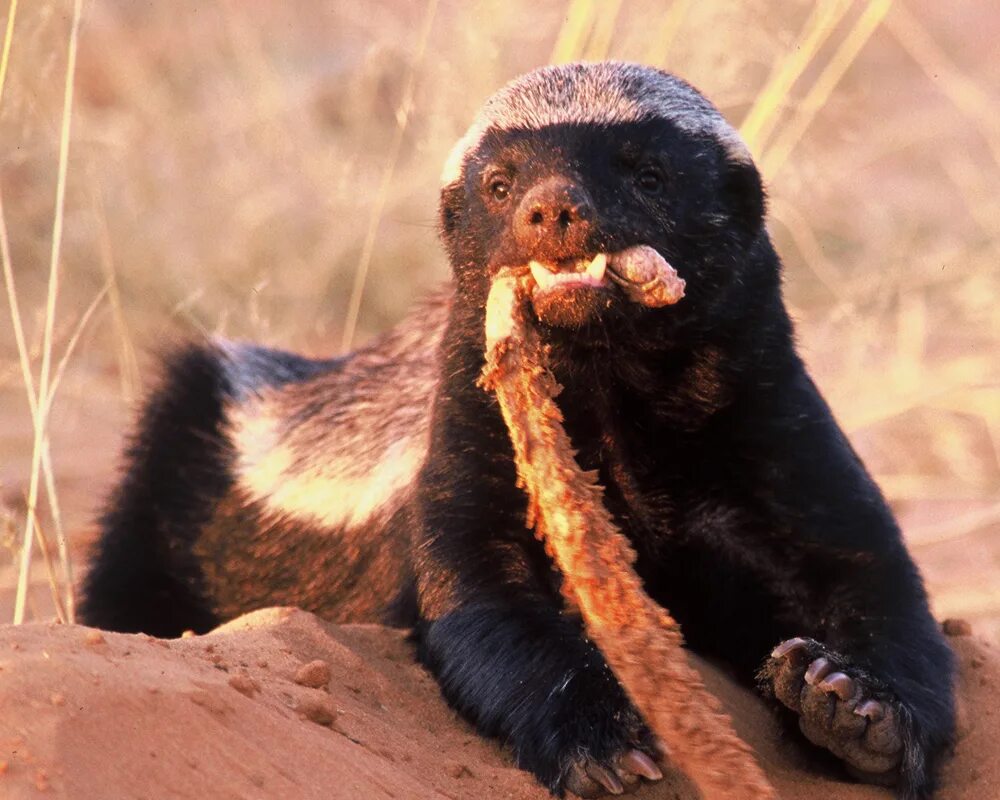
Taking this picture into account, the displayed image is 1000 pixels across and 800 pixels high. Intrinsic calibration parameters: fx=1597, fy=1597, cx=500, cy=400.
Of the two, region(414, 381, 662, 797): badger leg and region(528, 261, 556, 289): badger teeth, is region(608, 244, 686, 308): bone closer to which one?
region(528, 261, 556, 289): badger teeth

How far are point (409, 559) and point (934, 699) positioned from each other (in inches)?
54.0

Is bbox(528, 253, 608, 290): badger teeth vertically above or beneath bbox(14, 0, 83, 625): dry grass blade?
above

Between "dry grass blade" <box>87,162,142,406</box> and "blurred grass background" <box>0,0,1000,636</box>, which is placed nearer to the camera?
"dry grass blade" <box>87,162,142,406</box>

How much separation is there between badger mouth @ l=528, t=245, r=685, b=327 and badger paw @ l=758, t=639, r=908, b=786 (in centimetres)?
83

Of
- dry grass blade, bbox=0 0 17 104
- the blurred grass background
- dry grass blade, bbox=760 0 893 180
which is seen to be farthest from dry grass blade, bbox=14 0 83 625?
dry grass blade, bbox=760 0 893 180

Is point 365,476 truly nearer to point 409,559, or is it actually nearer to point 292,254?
point 409,559

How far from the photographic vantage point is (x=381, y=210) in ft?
23.1

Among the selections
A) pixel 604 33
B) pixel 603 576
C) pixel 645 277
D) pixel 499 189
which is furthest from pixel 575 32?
pixel 603 576

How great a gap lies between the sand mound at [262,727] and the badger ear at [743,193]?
118 centimetres

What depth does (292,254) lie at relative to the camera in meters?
10.3

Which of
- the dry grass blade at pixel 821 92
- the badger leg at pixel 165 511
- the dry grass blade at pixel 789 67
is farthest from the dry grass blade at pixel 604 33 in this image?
the badger leg at pixel 165 511

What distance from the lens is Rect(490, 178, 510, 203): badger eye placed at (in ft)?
13.0

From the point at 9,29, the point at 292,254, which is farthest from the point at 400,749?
the point at 292,254

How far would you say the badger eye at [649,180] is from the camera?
389cm
